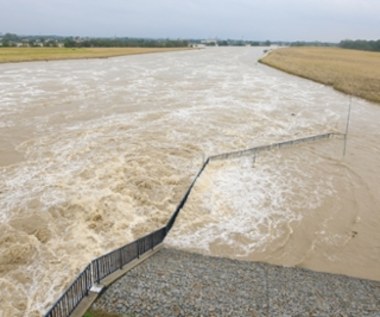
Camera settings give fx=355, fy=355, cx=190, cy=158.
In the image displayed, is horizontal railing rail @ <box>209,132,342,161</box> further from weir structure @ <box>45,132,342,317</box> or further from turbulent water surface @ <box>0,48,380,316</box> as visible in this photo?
weir structure @ <box>45,132,342,317</box>

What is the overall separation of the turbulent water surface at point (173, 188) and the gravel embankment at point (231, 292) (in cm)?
121

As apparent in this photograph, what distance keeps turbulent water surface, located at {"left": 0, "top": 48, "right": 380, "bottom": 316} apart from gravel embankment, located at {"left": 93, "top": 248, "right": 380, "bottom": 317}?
47.5 inches

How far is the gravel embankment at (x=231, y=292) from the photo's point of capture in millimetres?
7203

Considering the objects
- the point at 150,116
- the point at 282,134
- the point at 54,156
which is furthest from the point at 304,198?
the point at 150,116

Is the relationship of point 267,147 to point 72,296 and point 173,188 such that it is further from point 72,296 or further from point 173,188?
point 72,296

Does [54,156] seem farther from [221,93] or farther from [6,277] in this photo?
[221,93]

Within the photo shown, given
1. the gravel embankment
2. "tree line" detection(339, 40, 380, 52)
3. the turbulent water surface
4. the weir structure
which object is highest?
"tree line" detection(339, 40, 380, 52)

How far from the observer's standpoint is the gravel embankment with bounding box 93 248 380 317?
7203mm

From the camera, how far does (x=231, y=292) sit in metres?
7.79

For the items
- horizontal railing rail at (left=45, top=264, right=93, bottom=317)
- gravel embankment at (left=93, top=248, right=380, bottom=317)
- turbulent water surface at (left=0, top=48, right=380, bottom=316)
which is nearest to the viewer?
horizontal railing rail at (left=45, top=264, right=93, bottom=317)

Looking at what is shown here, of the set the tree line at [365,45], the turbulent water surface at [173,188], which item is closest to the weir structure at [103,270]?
the turbulent water surface at [173,188]

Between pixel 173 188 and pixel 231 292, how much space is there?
22.8ft

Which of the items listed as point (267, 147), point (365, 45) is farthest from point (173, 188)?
point (365, 45)

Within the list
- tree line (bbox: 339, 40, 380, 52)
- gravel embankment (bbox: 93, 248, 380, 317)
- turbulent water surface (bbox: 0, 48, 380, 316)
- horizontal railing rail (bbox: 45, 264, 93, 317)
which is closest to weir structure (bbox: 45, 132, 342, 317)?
horizontal railing rail (bbox: 45, 264, 93, 317)
